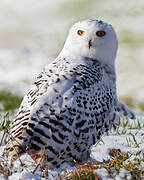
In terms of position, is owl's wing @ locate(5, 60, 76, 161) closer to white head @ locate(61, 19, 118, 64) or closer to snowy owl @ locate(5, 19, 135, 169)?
snowy owl @ locate(5, 19, 135, 169)

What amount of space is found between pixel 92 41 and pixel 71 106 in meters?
1.42

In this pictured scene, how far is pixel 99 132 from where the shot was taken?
3938 millimetres

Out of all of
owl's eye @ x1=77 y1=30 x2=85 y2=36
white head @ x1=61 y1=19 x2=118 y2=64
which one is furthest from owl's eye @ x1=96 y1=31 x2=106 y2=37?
owl's eye @ x1=77 y1=30 x2=85 y2=36

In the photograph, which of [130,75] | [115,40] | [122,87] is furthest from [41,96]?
[130,75]

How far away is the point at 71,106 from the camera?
11.5ft

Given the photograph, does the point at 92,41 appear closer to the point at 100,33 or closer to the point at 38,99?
the point at 100,33

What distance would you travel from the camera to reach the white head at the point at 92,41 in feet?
15.0

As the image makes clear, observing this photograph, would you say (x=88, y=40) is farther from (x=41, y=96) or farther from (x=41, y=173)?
(x=41, y=173)

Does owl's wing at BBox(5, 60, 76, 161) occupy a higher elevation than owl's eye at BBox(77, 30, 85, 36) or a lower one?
lower

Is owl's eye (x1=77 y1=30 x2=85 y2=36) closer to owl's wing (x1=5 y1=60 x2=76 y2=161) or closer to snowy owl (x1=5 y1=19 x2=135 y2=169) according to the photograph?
snowy owl (x1=5 y1=19 x2=135 y2=169)

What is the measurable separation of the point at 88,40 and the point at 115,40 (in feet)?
1.91

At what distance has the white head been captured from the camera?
15.0ft

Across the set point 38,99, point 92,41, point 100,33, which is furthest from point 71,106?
point 100,33

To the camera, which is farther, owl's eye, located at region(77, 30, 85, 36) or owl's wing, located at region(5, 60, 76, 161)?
owl's eye, located at region(77, 30, 85, 36)
